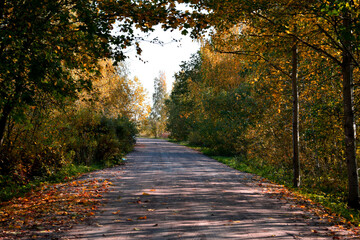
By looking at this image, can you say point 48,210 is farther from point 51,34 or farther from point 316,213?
point 316,213

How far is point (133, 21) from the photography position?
6.86m

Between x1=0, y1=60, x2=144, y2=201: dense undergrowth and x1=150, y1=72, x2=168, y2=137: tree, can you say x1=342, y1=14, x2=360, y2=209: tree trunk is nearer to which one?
x1=0, y1=60, x2=144, y2=201: dense undergrowth

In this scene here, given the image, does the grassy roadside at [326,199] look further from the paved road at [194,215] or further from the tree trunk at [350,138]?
the paved road at [194,215]

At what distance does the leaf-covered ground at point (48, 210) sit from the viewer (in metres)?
5.40

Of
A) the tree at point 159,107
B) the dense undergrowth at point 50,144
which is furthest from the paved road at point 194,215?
the tree at point 159,107

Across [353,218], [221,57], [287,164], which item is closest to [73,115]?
[287,164]

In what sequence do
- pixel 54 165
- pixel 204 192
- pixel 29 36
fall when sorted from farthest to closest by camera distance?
pixel 54 165 → pixel 204 192 → pixel 29 36

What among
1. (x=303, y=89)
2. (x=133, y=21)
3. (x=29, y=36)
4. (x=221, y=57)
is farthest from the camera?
(x=221, y=57)

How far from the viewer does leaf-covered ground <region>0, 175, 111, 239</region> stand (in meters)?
5.40

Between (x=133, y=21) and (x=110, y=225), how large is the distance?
4.50 metres

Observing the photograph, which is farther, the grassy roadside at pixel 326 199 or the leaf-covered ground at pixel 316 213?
the grassy roadside at pixel 326 199

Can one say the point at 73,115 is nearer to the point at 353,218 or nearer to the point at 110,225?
the point at 110,225

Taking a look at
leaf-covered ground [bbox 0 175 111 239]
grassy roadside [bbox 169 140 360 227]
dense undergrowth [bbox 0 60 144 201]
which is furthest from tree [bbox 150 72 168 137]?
leaf-covered ground [bbox 0 175 111 239]

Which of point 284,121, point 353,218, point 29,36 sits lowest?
point 353,218
